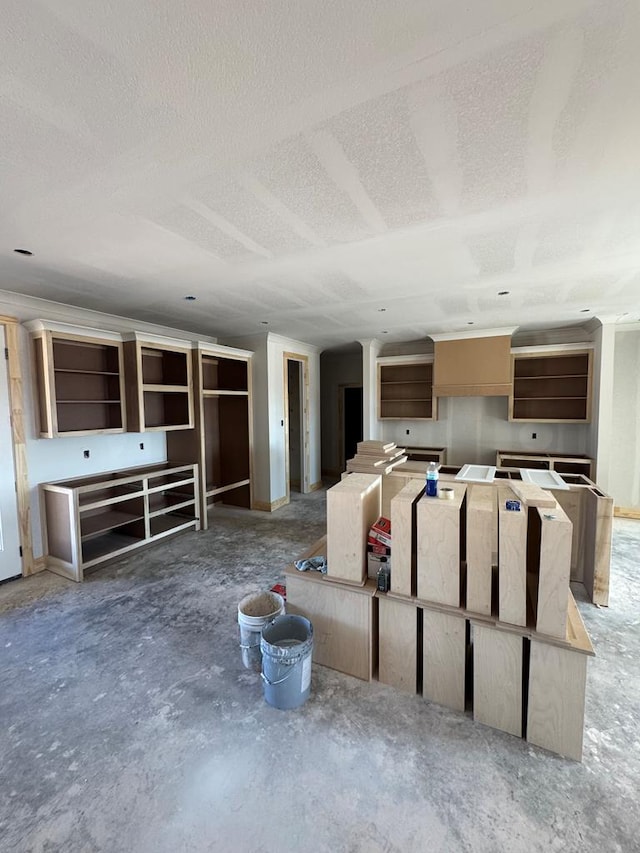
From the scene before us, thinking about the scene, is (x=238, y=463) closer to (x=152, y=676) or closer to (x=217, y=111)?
(x=152, y=676)

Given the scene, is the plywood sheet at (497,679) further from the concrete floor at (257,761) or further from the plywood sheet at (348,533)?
the plywood sheet at (348,533)

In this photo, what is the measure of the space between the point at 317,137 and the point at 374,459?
2.71 m

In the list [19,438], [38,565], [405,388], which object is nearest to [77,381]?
[19,438]

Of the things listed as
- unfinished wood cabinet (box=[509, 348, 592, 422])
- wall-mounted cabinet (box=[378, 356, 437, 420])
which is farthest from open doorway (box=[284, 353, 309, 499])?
unfinished wood cabinet (box=[509, 348, 592, 422])

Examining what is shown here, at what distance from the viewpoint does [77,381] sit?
3.84 metres

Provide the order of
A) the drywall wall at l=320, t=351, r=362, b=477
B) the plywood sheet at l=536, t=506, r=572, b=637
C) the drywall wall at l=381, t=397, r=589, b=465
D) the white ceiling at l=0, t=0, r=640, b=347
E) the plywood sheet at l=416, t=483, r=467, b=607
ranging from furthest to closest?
the drywall wall at l=320, t=351, r=362, b=477 → the drywall wall at l=381, t=397, r=589, b=465 → the plywood sheet at l=416, t=483, r=467, b=607 → the plywood sheet at l=536, t=506, r=572, b=637 → the white ceiling at l=0, t=0, r=640, b=347

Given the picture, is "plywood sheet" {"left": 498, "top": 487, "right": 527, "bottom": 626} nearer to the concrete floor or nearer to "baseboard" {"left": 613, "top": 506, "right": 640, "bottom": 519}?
the concrete floor

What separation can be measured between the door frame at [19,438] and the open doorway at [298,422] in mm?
3497

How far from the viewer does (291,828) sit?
4.40 ft

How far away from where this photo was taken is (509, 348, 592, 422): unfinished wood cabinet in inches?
197

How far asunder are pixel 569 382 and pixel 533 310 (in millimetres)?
1769

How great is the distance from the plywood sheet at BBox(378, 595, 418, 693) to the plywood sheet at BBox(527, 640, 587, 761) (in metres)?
0.56

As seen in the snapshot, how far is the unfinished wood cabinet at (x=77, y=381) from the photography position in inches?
130

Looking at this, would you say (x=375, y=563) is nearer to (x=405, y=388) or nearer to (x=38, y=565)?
(x=38, y=565)
